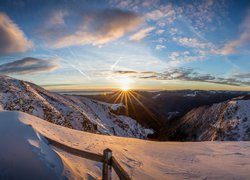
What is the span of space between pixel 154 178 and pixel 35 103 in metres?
25.5

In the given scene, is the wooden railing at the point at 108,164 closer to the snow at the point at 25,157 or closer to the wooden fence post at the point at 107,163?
the wooden fence post at the point at 107,163

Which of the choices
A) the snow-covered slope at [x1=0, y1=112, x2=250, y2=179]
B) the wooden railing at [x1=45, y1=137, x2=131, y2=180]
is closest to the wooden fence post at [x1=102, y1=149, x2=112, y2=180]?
the wooden railing at [x1=45, y1=137, x2=131, y2=180]

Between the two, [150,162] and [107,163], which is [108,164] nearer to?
[107,163]

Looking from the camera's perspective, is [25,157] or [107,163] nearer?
[107,163]

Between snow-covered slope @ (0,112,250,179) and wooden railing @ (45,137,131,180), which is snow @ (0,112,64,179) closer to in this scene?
snow-covered slope @ (0,112,250,179)

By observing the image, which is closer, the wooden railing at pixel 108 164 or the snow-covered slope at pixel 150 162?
the wooden railing at pixel 108 164

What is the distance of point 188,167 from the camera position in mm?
9516

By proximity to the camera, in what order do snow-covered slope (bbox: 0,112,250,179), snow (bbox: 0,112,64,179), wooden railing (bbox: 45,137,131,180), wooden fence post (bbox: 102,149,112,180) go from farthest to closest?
snow-covered slope (bbox: 0,112,250,179), snow (bbox: 0,112,64,179), wooden fence post (bbox: 102,149,112,180), wooden railing (bbox: 45,137,131,180)

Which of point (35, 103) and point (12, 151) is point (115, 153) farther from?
point (35, 103)

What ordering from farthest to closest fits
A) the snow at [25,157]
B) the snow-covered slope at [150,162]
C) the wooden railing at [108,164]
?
1. the snow-covered slope at [150,162]
2. the snow at [25,157]
3. the wooden railing at [108,164]

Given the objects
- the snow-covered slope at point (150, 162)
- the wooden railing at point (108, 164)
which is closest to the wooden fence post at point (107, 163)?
the wooden railing at point (108, 164)

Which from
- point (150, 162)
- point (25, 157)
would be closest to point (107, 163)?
point (25, 157)

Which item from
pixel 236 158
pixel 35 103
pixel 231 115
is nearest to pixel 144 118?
pixel 231 115

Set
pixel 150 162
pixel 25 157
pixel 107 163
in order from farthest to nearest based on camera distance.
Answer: pixel 150 162, pixel 25 157, pixel 107 163
